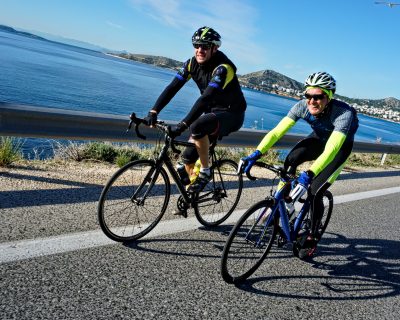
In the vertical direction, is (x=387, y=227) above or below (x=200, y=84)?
below

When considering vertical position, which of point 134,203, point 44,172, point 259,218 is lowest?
point 44,172

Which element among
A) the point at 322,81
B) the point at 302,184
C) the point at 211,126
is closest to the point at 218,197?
the point at 211,126

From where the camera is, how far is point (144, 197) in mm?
3916

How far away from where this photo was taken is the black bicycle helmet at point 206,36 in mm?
4133

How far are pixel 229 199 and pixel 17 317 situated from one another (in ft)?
10.6

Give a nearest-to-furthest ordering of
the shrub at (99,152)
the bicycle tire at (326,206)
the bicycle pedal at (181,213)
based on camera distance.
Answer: the bicycle pedal at (181,213) → the bicycle tire at (326,206) → the shrub at (99,152)

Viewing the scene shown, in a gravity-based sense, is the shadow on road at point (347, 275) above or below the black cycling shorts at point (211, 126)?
below

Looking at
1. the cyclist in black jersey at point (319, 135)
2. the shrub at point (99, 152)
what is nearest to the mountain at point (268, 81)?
the shrub at point (99, 152)

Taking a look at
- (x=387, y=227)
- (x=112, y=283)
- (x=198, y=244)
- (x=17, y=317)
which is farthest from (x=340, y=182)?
(x=17, y=317)

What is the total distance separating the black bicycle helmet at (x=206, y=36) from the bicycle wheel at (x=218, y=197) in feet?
4.78

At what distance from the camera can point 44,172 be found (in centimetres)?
554

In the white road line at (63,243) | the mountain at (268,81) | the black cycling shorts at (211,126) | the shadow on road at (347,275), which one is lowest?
the white road line at (63,243)

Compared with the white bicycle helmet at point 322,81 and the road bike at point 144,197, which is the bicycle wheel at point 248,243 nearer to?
the road bike at point 144,197

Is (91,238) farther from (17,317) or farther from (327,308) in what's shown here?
(327,308)
